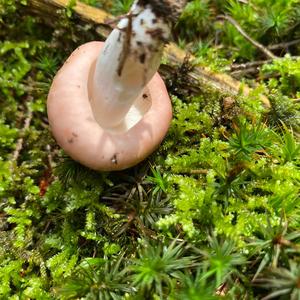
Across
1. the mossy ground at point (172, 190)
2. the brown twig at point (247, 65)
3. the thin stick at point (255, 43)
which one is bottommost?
the mossy ground at point (172, 190)

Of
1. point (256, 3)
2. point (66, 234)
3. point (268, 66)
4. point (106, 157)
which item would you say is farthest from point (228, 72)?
point (66, 234)

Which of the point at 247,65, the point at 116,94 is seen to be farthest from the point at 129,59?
the point at 247,65

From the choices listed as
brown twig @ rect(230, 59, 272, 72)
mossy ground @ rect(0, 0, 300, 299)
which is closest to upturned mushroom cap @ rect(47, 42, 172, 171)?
mossy ground @ rect(0, 0, 300, 299)

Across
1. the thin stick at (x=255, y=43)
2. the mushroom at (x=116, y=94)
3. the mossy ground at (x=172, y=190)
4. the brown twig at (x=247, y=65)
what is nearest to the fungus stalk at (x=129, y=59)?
the mushroom at (x=116, y=94)

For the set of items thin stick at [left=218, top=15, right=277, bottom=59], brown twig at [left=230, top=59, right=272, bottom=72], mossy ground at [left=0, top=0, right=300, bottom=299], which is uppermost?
thin stick at [left=218, top=15, right=277, bottom=59]

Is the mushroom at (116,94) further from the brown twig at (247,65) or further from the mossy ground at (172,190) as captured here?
the brown twig at (247,65)

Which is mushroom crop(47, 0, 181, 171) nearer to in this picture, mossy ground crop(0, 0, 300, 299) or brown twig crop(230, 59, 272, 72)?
mossy ground crop(0, 0, 300, 299)

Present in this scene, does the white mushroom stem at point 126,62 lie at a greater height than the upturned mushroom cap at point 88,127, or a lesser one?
greater

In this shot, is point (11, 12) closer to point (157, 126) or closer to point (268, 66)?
point (157, 126)
